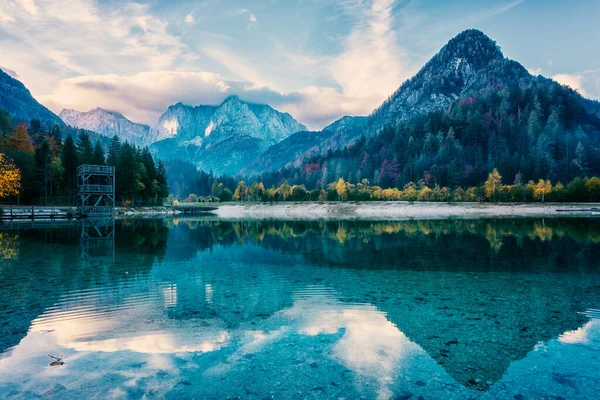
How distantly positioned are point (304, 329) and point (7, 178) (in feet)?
251

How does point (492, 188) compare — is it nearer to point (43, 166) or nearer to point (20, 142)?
point (43, 166)

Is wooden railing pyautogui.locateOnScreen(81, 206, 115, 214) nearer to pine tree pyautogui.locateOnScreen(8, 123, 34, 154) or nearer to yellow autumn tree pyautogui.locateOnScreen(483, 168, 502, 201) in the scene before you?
pine tree pyautogui.locateOnScreen(8, 123, 34, 154)

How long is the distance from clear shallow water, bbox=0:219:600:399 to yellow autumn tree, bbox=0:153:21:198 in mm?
56794

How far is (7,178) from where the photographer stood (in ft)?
213

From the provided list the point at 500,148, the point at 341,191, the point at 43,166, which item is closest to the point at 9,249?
the point at 43,166

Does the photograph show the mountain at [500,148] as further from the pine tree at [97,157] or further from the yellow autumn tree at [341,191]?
the pine tree at [97,157]

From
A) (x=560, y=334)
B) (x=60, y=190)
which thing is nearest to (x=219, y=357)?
(x=560, y=334)

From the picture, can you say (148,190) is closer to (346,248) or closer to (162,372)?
(346,248)

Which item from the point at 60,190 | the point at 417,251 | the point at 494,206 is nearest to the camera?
the point at 417,251

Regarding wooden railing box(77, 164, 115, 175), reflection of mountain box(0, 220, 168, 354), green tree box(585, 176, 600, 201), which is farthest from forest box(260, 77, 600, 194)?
reflection of mountain box(0, 220, 168, 354)

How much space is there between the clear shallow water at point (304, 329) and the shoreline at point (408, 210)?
62.9 meters

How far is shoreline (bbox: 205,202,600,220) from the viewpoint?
86.8 m

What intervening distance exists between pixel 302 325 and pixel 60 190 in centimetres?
9613

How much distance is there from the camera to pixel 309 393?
22.8 ft
